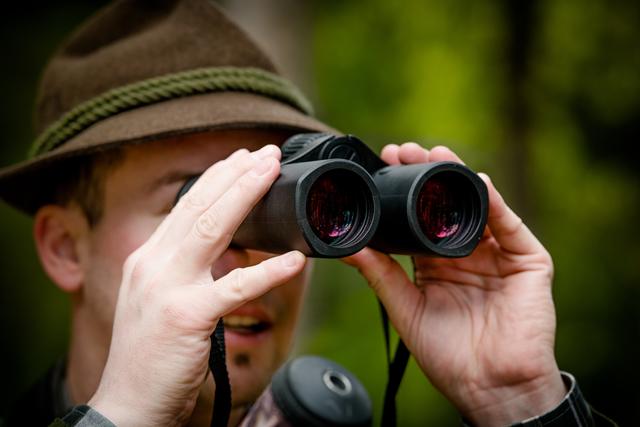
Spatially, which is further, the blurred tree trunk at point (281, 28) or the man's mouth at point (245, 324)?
the blurred tree trunk at point (281, 28)

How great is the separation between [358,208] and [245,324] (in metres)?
0.63

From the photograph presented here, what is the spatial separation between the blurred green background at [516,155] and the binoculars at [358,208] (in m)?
2.78

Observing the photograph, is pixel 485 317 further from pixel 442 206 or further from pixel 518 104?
pixel 518 104

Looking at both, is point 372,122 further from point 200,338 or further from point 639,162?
point 200,338

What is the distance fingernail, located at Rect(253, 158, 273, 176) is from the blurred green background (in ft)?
9.63

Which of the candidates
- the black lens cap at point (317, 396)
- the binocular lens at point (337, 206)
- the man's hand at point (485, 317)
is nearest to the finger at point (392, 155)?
the man's hand at point (485, 317)

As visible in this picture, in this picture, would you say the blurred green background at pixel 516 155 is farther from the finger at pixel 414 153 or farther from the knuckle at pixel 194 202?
the knuckle at pixel 194 202

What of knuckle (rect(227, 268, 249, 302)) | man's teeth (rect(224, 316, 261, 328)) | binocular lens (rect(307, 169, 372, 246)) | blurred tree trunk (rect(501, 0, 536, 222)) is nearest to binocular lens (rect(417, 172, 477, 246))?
binocular lens (rect(307, 169, 372, 246))

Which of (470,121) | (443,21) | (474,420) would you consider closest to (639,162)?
(470,121)

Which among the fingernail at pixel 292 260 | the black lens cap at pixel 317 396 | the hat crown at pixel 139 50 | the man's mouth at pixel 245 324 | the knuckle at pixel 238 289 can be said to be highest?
the hat crown at pixel 139 50

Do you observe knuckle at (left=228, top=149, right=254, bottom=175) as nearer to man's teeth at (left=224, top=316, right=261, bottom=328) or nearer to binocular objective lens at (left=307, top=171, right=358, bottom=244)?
binocular objective lens at (left=307, top=171, right=358, bottom=244)

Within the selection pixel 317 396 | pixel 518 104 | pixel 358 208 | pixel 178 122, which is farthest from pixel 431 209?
pixel 518 104

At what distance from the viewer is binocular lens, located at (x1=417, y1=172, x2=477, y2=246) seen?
125 centimetres

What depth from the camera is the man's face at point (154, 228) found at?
5.19 ft
